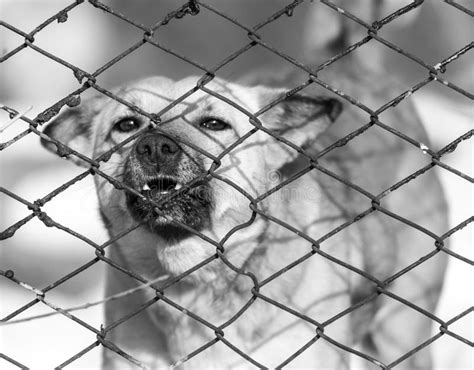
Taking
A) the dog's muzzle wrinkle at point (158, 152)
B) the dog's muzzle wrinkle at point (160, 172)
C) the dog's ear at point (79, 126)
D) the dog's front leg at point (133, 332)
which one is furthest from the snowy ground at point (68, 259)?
the dog's muzzle wrinkle at point (158, 152)

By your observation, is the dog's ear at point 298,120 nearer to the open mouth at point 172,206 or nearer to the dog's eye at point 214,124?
the dog's eye at point 214,124

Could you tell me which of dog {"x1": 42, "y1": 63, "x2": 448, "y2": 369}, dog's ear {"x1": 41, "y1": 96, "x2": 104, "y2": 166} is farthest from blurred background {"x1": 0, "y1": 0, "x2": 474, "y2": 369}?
dog {"x1": 42, "y1": 63, "x2": 448, "y2": 369}

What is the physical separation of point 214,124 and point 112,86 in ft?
14.9

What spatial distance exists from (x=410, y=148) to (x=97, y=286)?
8.93ft

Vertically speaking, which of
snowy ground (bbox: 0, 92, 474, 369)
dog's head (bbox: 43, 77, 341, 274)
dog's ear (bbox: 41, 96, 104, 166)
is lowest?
dog's head (bbox: 43, 77, 341, 274)

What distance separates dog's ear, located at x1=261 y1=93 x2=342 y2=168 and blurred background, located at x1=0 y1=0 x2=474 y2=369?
0.48m

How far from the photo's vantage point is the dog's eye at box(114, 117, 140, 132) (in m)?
3.41

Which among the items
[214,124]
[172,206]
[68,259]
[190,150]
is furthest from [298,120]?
[68,259]

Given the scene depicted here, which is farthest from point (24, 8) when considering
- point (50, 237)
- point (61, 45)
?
point (50, 237)

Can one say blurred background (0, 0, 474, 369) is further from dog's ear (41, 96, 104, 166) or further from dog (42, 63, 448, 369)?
dog (42, 63, 448, 369)

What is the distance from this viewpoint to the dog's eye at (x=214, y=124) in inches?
133

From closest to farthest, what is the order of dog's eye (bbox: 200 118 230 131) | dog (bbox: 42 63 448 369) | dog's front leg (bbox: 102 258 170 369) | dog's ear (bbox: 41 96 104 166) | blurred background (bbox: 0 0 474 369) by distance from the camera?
dog (bbox: 42 63 448 369) < dog's eye (bbox: 200 118 230 131) < dog's front leg (bbox: 102 258 170 369) < dog's ear (bbox: 41 96 104 166) < blurred background (bbox: 0 0 474 369)

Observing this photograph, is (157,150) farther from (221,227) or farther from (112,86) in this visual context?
(112,86)

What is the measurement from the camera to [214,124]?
133 inches
